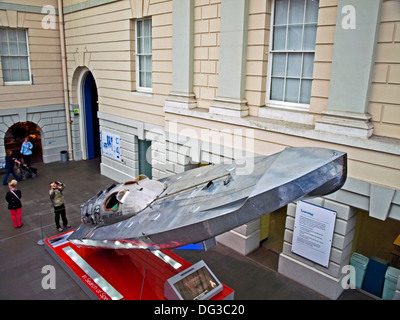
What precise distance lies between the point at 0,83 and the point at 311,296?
14.7 m

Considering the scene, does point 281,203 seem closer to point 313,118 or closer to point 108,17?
point 313,118

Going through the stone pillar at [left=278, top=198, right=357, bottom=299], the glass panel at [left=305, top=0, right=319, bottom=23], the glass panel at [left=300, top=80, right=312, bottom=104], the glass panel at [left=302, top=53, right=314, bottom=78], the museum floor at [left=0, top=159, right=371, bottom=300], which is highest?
the glass panel at [left=305, top=0, right=319, bottom=23]

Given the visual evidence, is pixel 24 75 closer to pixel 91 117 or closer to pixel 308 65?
pixel 91 117

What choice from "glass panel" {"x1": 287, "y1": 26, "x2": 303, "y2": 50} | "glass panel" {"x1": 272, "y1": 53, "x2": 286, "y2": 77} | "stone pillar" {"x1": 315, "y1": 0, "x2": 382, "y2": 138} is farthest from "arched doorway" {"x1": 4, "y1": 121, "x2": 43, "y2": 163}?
"stone pillar" {"x1": 315, "y1": 0, "x2": 382, "y2": 138}

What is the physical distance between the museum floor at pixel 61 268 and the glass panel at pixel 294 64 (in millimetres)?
4829

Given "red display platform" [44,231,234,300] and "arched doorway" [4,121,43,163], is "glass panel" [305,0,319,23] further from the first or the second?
"arched doorway" [4,121,43,163]

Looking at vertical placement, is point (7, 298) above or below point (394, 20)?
below

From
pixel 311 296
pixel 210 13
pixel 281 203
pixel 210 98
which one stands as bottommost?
pixel 311 296

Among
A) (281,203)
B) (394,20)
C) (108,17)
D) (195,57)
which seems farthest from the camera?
(108,17)

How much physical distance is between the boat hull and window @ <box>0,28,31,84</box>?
1292 cm

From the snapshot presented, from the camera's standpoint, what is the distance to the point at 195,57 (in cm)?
997

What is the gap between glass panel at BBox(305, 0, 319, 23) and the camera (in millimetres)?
7391

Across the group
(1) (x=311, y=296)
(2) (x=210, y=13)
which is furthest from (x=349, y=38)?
(1) (x=311, y=296)

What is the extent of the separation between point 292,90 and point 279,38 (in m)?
1.27
